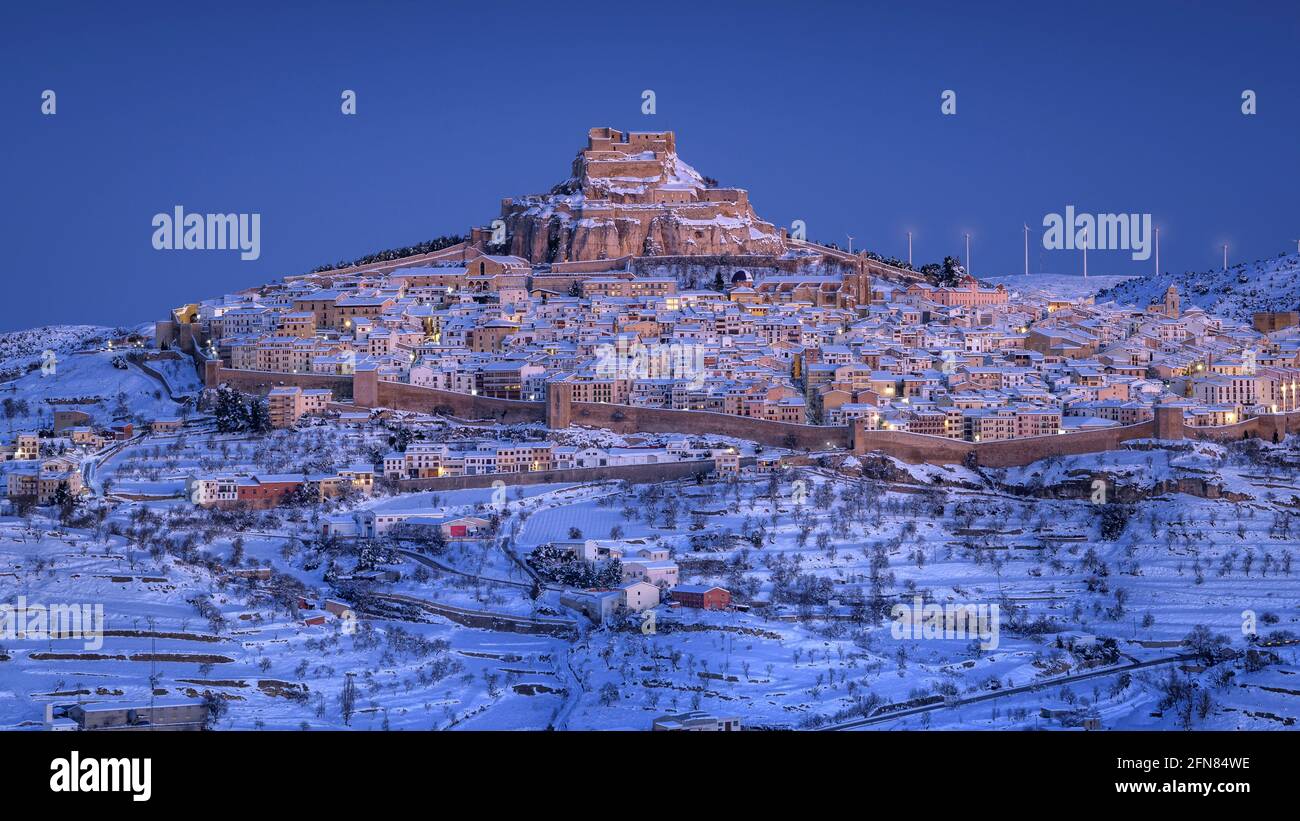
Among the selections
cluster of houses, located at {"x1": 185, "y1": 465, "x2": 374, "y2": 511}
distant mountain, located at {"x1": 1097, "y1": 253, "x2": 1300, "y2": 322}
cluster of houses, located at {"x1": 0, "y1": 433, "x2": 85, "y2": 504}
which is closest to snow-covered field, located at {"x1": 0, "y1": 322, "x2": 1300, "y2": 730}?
cluster of houses, located at {"x1": 185, "y1": 465, "x2": 374, "y2": 511}

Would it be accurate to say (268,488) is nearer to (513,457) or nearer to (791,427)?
(513,457)

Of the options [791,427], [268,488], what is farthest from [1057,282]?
[268,488]

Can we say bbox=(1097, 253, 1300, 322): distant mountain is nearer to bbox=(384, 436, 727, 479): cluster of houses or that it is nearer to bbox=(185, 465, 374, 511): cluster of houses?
bbox=(384, 436, 727, 479): cluster of houses

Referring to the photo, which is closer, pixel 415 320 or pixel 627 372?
pixel 627 372

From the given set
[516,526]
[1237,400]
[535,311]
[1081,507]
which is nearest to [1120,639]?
[1081,507]

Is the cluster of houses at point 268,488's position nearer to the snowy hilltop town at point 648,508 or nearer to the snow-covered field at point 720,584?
the snowy hilltop town at point 648,508
